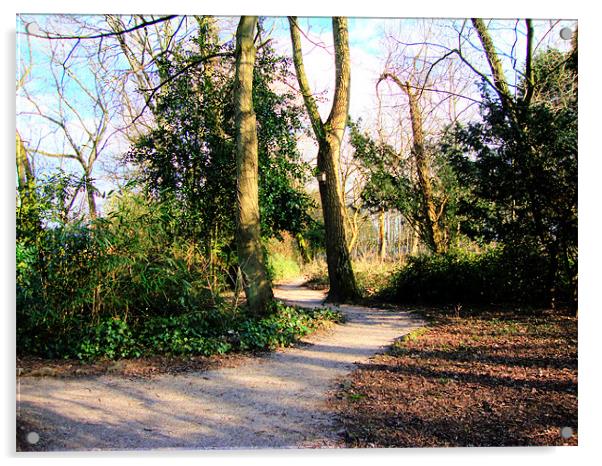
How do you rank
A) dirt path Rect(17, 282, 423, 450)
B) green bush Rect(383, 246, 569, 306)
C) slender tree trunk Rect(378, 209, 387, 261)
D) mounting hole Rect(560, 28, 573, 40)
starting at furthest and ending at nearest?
slender tree trunk Rect(378, 209, 387, 261) < green bush Rect(383, 246, 569, 306) < mounting hole Rect(560, 28, 573, 40) < dirt path Rect(17, 282, 423, 450)

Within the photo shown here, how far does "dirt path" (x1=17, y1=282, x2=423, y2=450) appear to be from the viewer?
325 cm

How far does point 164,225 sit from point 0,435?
87.1 inches

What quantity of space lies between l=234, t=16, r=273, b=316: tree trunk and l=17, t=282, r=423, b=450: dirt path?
1.33 metres

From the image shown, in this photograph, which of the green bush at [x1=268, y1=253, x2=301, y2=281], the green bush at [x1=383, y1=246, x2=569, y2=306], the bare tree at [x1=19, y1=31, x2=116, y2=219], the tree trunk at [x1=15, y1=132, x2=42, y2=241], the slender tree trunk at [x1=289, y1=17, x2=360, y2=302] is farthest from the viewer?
the green bush at [x1=268, y1=253, x2=301, y2=281]

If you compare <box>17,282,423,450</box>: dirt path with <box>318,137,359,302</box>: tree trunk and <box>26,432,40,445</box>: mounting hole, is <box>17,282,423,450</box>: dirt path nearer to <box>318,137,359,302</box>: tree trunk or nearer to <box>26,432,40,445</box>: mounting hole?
<box>26,432,40,445</box>: mounting hole

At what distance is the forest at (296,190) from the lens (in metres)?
4.00

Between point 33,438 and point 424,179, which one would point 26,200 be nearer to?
point 33,438

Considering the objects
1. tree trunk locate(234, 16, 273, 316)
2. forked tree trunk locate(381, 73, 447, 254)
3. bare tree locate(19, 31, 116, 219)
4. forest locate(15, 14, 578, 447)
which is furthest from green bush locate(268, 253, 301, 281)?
bare tree locate(19, 31, 116, 219)

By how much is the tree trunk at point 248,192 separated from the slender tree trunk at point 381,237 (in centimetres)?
161

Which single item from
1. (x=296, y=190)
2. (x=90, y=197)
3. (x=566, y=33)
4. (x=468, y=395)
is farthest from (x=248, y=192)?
(x=566, y=33)

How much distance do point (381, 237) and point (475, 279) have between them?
1.57 meters

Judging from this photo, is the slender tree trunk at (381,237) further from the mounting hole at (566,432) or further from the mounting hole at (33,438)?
the mounting hole at (33,438)
